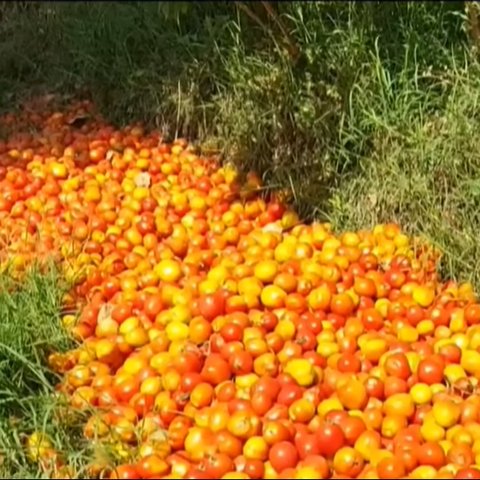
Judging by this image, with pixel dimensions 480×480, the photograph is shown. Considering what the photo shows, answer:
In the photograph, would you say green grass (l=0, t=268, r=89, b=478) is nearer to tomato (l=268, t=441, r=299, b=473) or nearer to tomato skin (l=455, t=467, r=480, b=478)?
tomato (l=268, t=441, r=299, b=473)

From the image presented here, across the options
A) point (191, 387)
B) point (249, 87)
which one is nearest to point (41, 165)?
point (249, 87)

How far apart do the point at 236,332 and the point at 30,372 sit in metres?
0.73

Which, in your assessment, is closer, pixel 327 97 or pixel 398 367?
pixel 398 367

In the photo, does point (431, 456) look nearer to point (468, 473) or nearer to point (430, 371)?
point (468, 473)

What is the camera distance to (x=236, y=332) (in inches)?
130

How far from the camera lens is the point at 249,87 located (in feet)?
15.5

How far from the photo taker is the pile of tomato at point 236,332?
2.87 meters

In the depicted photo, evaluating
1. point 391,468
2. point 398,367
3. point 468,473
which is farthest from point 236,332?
point 468,473

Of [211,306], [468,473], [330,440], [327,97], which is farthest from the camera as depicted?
[327,97]

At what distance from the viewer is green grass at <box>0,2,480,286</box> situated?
13.8ft

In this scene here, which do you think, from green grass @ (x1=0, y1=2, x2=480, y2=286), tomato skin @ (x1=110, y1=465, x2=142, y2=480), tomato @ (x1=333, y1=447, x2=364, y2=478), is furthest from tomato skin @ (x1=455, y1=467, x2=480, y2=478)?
green grass @ (x1=0, y1=2, x2=480, y2=286)

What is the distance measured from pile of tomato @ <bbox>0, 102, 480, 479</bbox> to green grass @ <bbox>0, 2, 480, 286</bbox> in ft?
0.63

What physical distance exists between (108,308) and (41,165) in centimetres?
140

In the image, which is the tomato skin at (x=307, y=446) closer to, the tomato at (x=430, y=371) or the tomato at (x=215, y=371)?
the tomato at (x=215, y=371)
